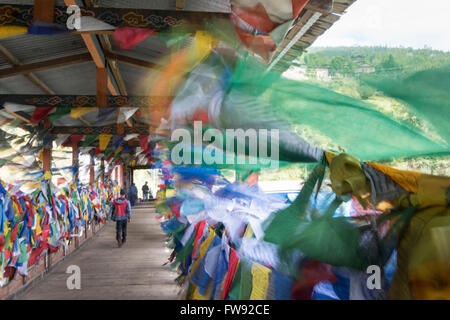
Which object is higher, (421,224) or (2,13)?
(2,13)

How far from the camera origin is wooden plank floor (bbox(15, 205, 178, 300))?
4.82 m

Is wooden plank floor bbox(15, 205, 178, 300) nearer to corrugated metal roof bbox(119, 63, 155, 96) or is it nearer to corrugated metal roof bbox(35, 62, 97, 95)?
corrugated metal roof bbox(119, 63, 155, 96)

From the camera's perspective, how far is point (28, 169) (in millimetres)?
5195

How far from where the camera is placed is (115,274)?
19.3 feet

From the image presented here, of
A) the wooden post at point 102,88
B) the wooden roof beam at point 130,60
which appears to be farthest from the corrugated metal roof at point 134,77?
the wooden post at point 102,88

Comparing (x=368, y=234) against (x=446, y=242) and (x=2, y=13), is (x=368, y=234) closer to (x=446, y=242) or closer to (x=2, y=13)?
(x=446, y=242)

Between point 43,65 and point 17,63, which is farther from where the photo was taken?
point 43,65

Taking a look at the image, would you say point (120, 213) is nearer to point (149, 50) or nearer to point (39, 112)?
point (39, 112)

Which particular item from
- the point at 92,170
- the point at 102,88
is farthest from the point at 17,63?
the point at 92,170

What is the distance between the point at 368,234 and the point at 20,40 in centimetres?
446

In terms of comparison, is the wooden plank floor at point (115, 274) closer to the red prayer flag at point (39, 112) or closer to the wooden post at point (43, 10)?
the red prayer flag at point (39, 112)
